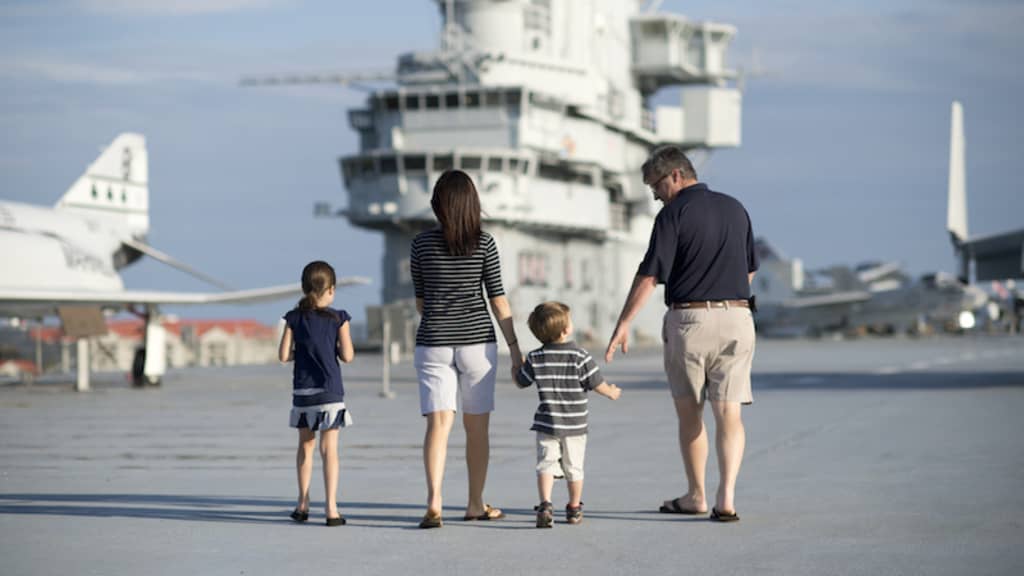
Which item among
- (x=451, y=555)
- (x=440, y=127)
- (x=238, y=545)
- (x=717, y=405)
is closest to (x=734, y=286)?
(x=717, y=405)

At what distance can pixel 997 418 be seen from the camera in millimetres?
14898

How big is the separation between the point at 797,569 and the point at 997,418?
400 inches

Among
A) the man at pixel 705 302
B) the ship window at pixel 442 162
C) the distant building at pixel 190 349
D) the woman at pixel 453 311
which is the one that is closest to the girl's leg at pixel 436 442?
the woman at pixel 453 311

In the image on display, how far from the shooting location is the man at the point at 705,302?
7363 millimetres

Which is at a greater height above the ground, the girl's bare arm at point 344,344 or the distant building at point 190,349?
the girl's bare arm at point 344,344

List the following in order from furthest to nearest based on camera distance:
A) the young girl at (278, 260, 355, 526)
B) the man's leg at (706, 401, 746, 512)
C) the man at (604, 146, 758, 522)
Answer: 1. the young girl at (278, 260, 355, 526)
2. the man at (604, 146, 758, 522)
3. the man's leg at (706, 401, 746, 512)

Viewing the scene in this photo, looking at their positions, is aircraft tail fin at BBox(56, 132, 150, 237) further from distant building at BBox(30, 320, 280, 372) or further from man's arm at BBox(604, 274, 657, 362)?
man's arm at BBox(604, 274, 657, 362)

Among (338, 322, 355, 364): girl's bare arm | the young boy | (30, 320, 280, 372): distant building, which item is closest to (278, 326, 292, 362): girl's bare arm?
(338, 322, 355, 364): girl's bare arm

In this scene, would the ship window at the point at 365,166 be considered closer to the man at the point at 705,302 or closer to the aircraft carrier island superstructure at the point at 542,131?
the aircraft carrier island superstructure at the point at 542,131

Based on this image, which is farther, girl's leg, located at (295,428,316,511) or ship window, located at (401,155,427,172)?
ship window, located at (401,155,427,172)

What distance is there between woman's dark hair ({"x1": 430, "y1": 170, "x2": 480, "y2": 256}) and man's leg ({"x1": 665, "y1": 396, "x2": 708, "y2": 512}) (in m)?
1.52

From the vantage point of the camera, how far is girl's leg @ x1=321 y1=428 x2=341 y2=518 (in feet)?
23.8

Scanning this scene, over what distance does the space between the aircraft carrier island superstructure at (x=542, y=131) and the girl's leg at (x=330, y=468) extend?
45627 mm

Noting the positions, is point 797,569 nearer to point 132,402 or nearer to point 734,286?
point 734,286
